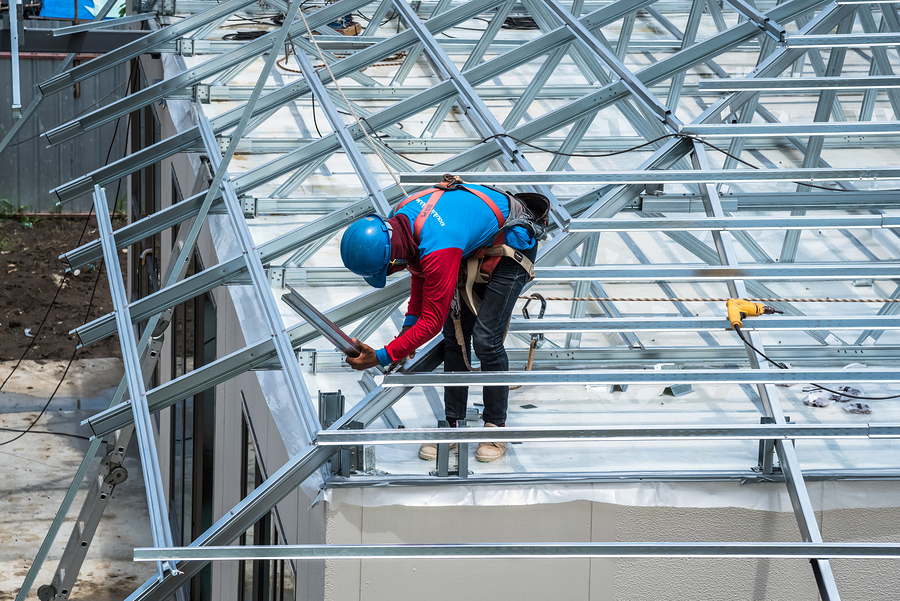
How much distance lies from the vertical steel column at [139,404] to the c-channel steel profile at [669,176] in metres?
2.13

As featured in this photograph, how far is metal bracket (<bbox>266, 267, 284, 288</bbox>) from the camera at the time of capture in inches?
324

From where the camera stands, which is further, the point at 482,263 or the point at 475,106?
the point at 475,106

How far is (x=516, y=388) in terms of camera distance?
772 cm

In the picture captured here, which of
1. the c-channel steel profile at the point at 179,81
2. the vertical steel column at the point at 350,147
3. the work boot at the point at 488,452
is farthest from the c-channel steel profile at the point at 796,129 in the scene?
the c-channel steel profile at the point at 179,81

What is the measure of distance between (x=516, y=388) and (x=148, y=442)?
287 centimetres

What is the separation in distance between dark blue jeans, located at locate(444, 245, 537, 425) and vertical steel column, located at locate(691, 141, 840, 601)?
1.38 m

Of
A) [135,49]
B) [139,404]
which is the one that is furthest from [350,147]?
[135,49]

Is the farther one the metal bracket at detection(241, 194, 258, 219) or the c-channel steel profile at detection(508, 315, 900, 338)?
the metal bracket at detection(241, 194, 258, 219)

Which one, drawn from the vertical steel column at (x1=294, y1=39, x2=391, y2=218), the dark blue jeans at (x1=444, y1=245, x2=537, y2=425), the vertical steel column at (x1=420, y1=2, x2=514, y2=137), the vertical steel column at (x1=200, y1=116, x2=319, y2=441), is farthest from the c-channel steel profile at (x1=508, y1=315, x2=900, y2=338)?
the vertical steel column at (x1=420, y1=2, x2=514, y2=137)

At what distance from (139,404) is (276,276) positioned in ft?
7.25

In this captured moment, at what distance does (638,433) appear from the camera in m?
5.26

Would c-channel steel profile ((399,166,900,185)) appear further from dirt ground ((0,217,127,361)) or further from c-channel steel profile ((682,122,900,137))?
dirt ground ((0,217,127,361))

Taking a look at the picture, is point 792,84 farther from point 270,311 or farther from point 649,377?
point 270,311

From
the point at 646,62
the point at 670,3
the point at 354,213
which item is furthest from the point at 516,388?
the point at 670,3
